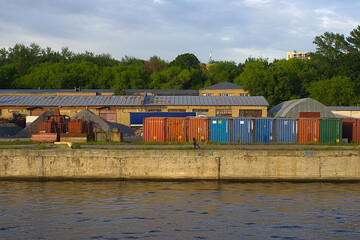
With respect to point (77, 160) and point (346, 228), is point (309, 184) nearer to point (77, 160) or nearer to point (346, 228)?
point (346, 228)

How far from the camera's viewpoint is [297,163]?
29375 mm

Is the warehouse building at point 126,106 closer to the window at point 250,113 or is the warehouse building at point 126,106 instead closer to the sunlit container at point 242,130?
the window at point 250,113

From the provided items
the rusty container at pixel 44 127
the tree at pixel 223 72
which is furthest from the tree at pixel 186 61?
the rusty container at pixel 44 127

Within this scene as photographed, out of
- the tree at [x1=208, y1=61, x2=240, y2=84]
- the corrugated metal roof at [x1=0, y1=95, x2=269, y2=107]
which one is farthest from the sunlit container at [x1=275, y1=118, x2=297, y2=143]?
the tree at [x1=208, y1=61, x2=240, y2=84]

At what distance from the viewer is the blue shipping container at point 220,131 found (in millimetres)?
37094

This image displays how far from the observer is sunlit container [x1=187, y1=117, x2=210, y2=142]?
37.2 metres

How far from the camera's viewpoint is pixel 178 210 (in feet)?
71.0

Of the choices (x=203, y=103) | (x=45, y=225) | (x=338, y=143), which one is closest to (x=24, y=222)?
(x=45, y=225)

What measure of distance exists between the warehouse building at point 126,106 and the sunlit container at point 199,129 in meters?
21.0

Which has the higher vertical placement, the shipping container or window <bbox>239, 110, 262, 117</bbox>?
window <bbox>239, 110, 262, 117</bbox>

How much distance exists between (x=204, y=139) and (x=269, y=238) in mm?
20301

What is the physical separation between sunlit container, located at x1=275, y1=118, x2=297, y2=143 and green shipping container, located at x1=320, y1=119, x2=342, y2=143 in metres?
2.47

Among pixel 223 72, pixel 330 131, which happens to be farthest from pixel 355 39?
pixel 330 131

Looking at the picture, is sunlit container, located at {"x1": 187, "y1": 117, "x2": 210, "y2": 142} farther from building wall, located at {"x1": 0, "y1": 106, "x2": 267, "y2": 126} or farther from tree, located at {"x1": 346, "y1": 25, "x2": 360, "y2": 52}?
tree, located at {"x1": 346, "y1": 25, "x2": 360, "y2": 52}
